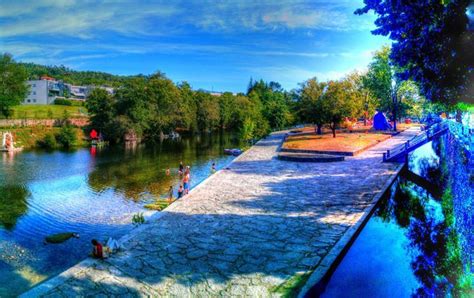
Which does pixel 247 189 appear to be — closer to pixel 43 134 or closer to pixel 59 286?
pixel 59 286

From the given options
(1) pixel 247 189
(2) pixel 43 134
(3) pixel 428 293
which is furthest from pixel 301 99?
(2) pixel 43 134

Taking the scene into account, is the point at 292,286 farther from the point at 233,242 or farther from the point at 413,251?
the point at 413,251

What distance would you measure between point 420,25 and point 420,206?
8.82 metres

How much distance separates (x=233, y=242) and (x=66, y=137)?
175ft

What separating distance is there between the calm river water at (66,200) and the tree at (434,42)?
1326 cm

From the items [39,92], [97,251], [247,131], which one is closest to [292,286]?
[97,251]

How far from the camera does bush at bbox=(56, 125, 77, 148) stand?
2280 inches

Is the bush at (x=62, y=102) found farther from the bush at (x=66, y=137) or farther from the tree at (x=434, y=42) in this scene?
the tree at (x=434, y=42)

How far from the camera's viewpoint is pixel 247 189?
65.1ft

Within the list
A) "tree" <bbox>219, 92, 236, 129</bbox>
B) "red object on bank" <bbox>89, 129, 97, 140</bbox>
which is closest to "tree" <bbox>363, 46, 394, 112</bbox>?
"tree" <bbox>219, 92, 236, 129</bbox>

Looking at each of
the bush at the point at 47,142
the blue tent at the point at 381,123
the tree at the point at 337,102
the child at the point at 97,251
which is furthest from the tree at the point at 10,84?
the child at the point at 97,251

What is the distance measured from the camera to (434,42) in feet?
36.6

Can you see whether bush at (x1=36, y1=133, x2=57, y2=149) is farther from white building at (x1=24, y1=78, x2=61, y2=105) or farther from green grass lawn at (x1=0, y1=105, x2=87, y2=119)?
white building at (x1=24, y1=78, x2=61, y2=105)

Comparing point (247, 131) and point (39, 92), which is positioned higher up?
point (39, 92)
